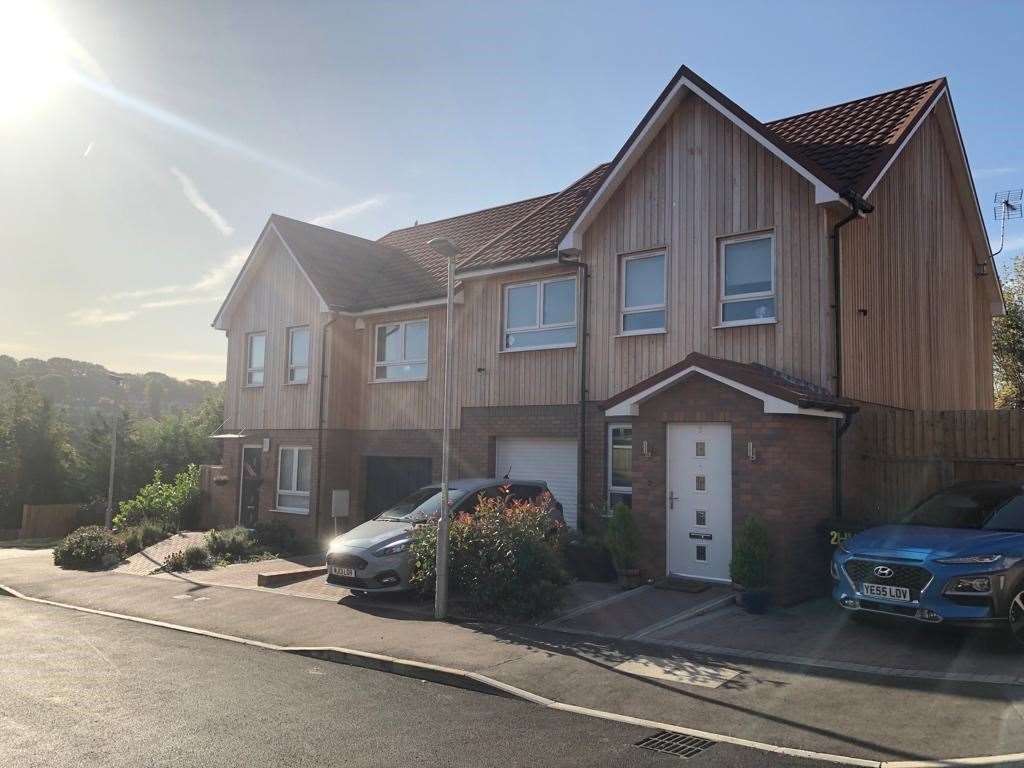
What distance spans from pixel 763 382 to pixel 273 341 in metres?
13.8

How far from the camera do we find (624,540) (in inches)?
456

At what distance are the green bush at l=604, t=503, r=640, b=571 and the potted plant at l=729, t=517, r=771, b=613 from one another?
5.20ft

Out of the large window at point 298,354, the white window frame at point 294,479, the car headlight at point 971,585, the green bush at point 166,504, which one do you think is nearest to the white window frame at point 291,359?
the large window at point 298,354

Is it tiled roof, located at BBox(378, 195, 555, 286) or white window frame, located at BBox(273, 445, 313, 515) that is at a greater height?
tiled roof, located at BBox(378, 195, 555, 286)

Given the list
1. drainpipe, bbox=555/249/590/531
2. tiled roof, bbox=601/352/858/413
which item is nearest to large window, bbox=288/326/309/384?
drainpipe, bbox=555/249/590/531

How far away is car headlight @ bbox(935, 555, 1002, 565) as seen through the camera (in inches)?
310

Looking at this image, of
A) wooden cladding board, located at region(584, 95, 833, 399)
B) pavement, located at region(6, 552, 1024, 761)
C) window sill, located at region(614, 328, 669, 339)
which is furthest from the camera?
window sill, located at region(614, 328, 669, 339)

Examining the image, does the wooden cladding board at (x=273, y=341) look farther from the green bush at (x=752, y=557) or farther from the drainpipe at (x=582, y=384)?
the green bush at (x=752, y=557)

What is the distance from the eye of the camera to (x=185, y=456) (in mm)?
36406

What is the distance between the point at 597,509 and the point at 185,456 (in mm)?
27716

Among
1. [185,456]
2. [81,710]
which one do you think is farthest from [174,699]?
[185,456]

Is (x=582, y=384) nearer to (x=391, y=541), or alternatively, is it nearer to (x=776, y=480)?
(x=776, y=480)

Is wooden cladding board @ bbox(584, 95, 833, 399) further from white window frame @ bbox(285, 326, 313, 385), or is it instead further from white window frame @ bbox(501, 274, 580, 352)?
white window frame @ bbox(285, 326, 313, 385)

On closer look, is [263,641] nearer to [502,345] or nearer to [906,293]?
[502,345]
